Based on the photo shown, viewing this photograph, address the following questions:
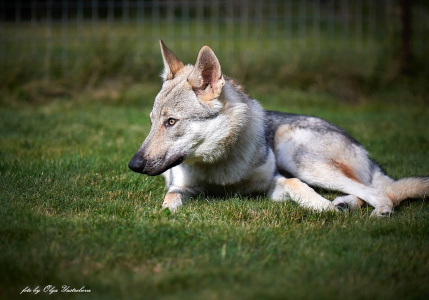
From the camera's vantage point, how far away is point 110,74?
10.0 meters

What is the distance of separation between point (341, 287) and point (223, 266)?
2.21 ft

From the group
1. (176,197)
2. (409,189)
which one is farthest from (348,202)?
(176,197)

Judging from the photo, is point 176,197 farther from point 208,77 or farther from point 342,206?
point 342,206

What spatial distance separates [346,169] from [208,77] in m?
1.59

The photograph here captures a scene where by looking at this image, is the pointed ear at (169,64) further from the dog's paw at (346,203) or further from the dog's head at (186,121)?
the dog's paw at (346,203)

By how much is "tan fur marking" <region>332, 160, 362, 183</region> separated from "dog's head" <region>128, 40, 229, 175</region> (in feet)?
4.09

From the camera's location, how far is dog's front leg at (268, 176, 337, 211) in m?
4.12

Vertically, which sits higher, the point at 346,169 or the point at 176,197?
the point at 346,169

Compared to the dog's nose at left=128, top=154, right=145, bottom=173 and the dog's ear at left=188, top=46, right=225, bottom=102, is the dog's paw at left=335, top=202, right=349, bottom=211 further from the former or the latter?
the dog's nose at left=128, top=154, right=145, bottom=173

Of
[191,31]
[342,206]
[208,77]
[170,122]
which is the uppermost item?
[191,31]

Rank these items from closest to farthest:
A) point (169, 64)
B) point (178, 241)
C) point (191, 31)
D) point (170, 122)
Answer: point (178, 241) → point (170, 122) → point (169, 64) → point (191, 31)

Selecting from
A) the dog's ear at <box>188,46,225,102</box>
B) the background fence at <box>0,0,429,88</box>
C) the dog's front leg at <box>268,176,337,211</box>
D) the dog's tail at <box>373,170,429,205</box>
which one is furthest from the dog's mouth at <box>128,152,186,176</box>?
the background fence at <box>0,0,429,88</box>

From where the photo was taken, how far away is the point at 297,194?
4266mm

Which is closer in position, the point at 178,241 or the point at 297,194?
the point at 178,241
